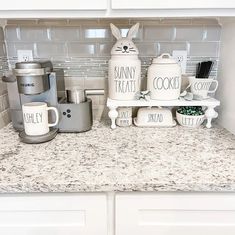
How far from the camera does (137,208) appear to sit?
68cm

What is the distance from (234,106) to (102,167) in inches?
24.5

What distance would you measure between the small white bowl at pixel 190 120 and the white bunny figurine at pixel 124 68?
0.24m

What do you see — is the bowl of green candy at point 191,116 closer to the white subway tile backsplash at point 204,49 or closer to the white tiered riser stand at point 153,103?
the white tiered riser stand at point 153,103

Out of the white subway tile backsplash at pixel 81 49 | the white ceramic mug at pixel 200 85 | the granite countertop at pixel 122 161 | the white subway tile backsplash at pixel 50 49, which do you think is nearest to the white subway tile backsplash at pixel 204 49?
the white ceramic mug at pixel 200 85

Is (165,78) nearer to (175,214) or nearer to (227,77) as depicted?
(227,77)

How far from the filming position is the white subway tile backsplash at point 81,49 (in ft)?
3.81

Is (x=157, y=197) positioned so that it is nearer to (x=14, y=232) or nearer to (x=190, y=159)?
(x=190, y=159)

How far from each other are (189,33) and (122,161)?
28.5 inches

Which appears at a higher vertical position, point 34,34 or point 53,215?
point 34,34

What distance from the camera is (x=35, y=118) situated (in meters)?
0.92

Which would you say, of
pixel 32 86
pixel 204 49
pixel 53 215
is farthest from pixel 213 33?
pixel 53 215
